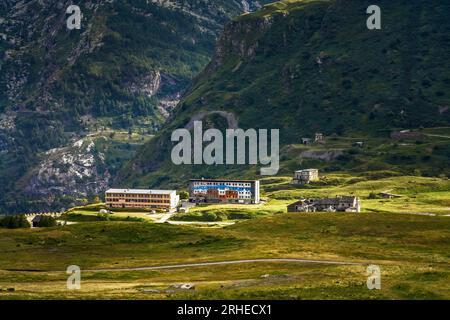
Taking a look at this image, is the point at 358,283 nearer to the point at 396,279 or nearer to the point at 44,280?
the point at 396,279
